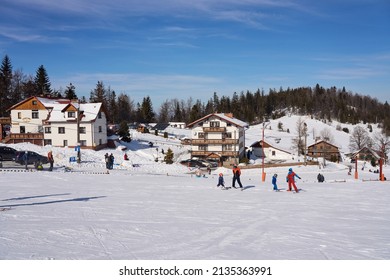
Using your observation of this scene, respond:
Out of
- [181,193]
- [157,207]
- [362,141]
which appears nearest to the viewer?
[157,207]

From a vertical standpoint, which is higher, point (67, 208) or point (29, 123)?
point (29, 123)

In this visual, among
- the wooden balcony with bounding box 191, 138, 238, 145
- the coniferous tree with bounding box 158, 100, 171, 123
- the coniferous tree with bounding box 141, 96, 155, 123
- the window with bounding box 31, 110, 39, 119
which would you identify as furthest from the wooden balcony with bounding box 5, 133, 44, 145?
the coniferous tree with bounding box 158, 100, 171, 123

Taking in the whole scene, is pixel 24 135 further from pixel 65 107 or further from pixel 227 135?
pixel 227 135

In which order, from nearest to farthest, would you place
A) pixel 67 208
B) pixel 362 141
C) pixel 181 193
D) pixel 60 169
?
pixel 67 208
pixel 181 193
pixel 60 169
pixel 362 141

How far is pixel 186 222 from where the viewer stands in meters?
11.9

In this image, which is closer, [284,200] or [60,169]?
[284,200]

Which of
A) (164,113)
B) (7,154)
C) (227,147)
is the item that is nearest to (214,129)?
(227,147)

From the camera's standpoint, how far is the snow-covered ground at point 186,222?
8.60m

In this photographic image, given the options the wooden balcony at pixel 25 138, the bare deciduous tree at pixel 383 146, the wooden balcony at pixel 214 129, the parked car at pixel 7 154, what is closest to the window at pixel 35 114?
the wooden balcony at pixel 25 138

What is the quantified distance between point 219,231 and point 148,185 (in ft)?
39.2

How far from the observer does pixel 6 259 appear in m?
7.62

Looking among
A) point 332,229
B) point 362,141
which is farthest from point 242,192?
point 362,141

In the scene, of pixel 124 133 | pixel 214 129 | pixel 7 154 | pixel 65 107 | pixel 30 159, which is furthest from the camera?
pixel 124 133

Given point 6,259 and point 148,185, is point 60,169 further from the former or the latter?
point 6,259
